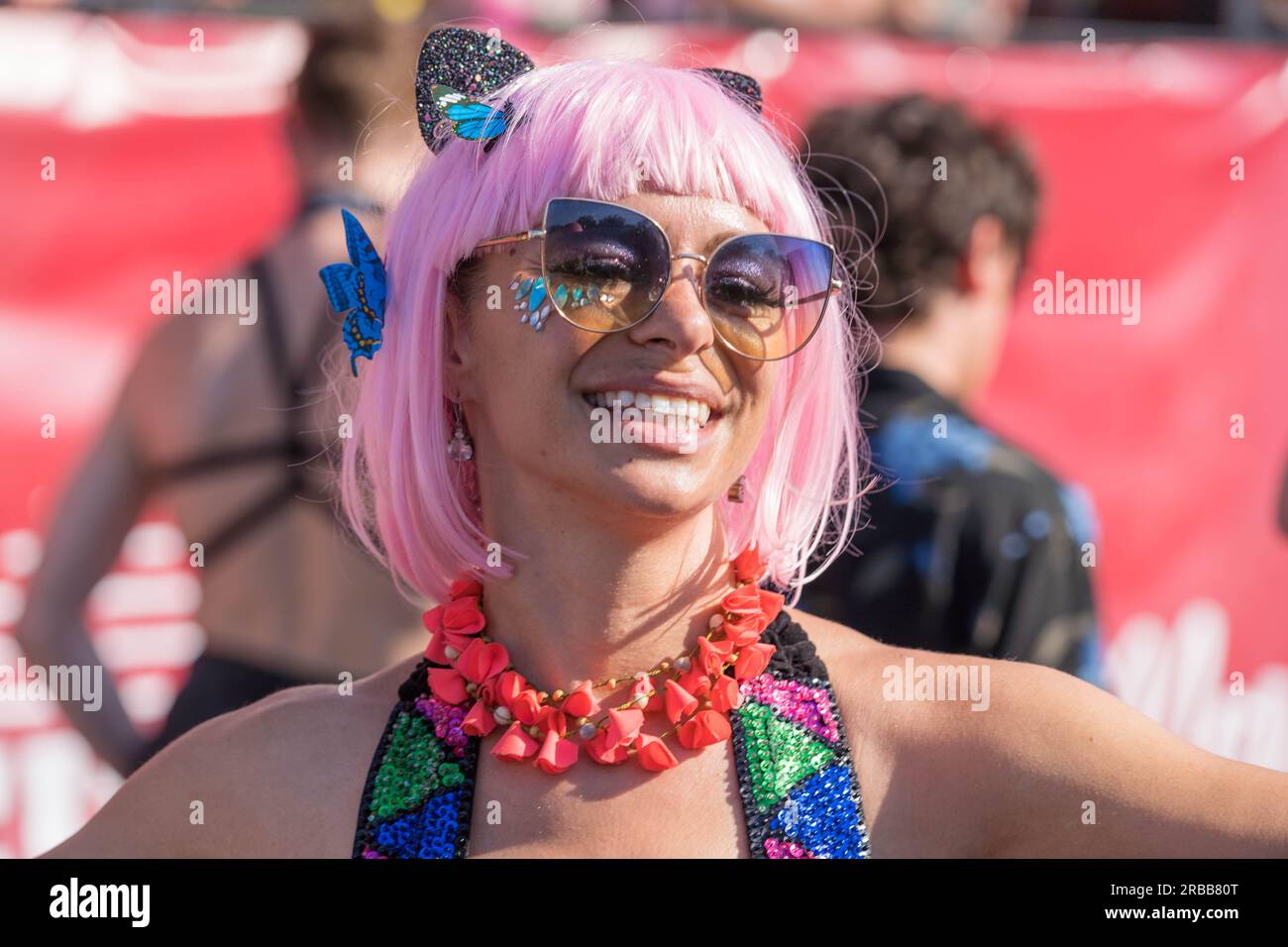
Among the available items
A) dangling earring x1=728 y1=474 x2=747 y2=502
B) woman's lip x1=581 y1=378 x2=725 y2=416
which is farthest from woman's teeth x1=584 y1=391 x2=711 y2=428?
dangling earring x1=728 y1=474 x2=747 y2=502

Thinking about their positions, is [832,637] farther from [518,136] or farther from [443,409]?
[518,136]

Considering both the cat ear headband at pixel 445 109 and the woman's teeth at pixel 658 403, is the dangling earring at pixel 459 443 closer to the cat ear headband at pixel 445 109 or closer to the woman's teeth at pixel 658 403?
the cat ear headband at pixel 445 109

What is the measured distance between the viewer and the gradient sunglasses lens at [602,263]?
2068 mm

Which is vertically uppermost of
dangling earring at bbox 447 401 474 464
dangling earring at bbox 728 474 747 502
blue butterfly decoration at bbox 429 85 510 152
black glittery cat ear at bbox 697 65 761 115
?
black glittery cat ear at bbox 697 65 761 115

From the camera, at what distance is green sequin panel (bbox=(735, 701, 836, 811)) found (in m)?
2.03

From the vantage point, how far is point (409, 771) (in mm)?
2152

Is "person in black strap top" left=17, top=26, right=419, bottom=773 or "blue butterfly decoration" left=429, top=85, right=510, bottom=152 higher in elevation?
"blue butterfly decoration" left=429, top=85, right=510, bottom=152

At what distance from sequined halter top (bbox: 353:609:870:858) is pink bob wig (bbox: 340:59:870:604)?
221 millimetres

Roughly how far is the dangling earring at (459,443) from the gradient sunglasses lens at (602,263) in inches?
13.0
